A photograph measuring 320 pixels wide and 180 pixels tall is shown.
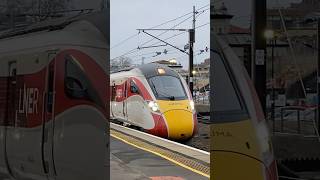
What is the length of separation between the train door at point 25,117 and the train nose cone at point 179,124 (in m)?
13.1

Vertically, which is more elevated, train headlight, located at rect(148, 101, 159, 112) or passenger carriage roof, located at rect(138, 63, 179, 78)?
passenger carriage roof, located at rect(138, 63, 179, 78)

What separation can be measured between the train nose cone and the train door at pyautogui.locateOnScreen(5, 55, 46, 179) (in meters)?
Result: 13.1

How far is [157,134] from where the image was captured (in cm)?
1834

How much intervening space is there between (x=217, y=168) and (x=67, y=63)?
4.64 ft

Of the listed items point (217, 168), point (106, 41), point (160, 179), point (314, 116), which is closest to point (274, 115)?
point (314, 116)

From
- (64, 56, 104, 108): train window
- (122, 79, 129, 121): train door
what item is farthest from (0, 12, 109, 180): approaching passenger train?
(122, 79, 129, 121): train door

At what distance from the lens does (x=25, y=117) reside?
4.72 meters

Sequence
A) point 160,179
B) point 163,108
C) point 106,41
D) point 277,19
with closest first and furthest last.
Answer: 1. point 277,19
2. point 106,41
3. point 160,179
4. point 163,108

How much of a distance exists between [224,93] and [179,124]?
1381cm

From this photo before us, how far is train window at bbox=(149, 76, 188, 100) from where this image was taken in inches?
731

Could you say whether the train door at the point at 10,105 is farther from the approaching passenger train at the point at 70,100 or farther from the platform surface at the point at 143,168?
the platform surface at the point at 143,168

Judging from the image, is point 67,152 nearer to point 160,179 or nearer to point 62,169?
point 62,169

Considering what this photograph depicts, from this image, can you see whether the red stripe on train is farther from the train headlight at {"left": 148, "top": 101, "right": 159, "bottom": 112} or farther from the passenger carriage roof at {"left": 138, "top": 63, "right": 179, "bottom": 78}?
the passenger carriage roof at {"left": 138, "top": 63, "right": 179, "bottom": 78}

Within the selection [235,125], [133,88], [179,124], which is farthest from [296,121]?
[133,88]
